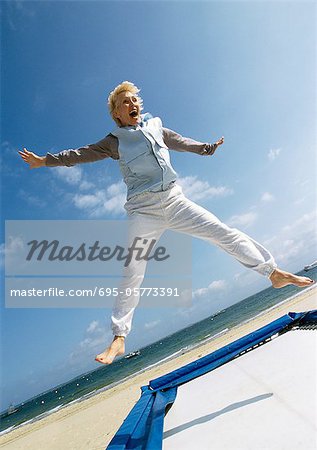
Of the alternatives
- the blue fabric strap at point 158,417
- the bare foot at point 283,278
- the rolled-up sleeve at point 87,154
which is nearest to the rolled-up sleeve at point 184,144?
the rolled-up sleeve at point 87,154

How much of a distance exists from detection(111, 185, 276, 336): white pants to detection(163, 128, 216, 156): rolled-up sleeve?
550 millimetres

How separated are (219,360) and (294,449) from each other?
1688 millimetres

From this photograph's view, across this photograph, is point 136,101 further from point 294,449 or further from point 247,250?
point 294,449

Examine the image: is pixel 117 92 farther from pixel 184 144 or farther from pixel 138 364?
pixel 138 364

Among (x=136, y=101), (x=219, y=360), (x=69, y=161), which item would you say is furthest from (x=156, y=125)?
(x=219, y=360)

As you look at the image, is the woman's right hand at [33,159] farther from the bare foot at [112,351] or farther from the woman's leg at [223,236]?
the bare foot at [112,351]

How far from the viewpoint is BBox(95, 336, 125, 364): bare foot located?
2.22 m

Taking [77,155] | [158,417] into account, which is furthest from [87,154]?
[158,417]

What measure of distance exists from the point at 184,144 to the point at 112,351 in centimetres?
199

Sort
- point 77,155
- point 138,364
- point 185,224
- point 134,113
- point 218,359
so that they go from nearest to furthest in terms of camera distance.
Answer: point 185,224, point 77,155, point 134,113, point 218,359, point 138,364

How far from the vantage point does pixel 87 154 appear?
9.50ft

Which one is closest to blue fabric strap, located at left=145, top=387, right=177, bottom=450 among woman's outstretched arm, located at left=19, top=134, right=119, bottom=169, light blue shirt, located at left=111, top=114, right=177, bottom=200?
light blue shirt, located at left=111, top=114, right=177, bottom=200

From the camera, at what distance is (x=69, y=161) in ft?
9.40

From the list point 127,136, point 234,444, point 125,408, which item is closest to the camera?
point 234,444
